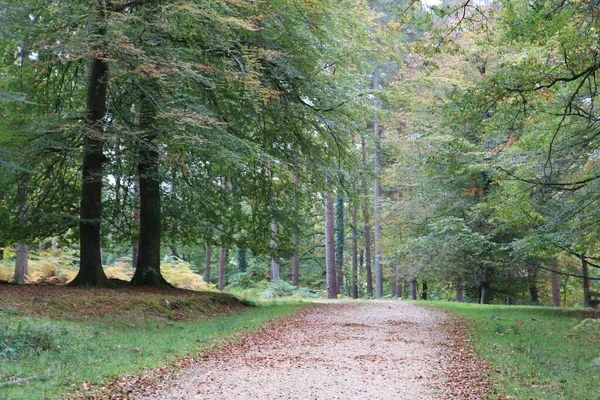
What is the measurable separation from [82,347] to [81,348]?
0.15 ft

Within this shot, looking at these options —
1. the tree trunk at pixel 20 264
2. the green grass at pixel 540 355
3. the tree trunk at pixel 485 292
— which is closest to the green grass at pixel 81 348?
the green grass at pixel 540 355

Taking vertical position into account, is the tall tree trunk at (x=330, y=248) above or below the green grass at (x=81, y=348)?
above

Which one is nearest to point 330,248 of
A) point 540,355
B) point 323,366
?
point 540,355

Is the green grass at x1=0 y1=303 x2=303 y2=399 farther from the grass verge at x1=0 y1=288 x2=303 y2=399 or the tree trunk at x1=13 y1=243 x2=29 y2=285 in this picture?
the tree trunk at x1=13 y1=243 x2=29 y2=285

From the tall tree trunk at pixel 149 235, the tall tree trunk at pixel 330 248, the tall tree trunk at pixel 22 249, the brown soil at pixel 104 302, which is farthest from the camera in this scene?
the tall tree trunk at pixel 330 248

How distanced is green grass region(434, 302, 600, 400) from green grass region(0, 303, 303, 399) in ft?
14.3

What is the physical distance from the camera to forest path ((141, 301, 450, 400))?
234 inches

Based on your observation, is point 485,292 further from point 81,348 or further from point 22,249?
point 81,348

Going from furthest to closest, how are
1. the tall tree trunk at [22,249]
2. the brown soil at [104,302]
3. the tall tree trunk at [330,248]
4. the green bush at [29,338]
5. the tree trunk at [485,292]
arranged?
the tall tree trunk at [330,248], the tree trunk at [485,292], the tall tree trunk at [22,249], the brown soil at [104,302], the green bush at [29,338]

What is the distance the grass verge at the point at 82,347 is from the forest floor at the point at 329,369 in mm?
403

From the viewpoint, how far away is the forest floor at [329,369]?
5.89 m

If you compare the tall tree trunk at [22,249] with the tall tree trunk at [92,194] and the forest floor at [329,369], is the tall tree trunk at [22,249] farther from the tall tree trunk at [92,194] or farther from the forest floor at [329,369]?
the forest floor at [329,369]

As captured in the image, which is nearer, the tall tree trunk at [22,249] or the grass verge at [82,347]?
the grass verge at [82,347]

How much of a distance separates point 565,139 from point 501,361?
550cm
